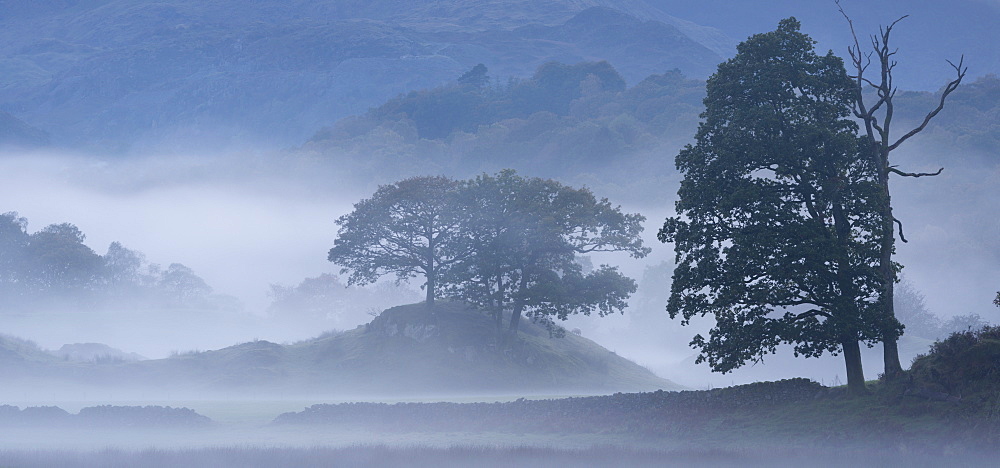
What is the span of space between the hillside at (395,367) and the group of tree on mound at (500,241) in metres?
3.07

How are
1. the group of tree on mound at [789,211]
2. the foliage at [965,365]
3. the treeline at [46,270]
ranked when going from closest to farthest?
the foliage at [965,365]
the group of tree on mound at [789,211]
the treeline at [46,270]

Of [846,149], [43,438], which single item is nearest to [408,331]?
[43,438]

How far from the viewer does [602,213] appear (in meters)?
73.1

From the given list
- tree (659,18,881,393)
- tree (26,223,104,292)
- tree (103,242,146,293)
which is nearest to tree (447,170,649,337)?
tree (659,18,881,393)

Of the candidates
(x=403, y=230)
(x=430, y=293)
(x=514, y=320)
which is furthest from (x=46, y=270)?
(x=514, y=320)

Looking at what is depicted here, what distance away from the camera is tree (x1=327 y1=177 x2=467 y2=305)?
77.1 m

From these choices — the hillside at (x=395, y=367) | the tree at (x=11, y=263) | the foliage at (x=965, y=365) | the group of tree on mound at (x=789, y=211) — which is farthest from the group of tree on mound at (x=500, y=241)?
the tree at (x=11, y=263)

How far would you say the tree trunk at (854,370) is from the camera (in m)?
31.0

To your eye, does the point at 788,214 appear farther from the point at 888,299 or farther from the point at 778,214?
the point at 888,299

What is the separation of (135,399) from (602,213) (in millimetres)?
37784

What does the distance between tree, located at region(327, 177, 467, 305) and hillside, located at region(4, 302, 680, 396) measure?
4.17m

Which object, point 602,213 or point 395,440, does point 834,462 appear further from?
point 602,213

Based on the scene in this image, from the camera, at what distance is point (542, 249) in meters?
73.5

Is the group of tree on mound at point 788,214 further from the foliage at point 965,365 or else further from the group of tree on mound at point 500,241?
the group of tree on mound at point 500,241
